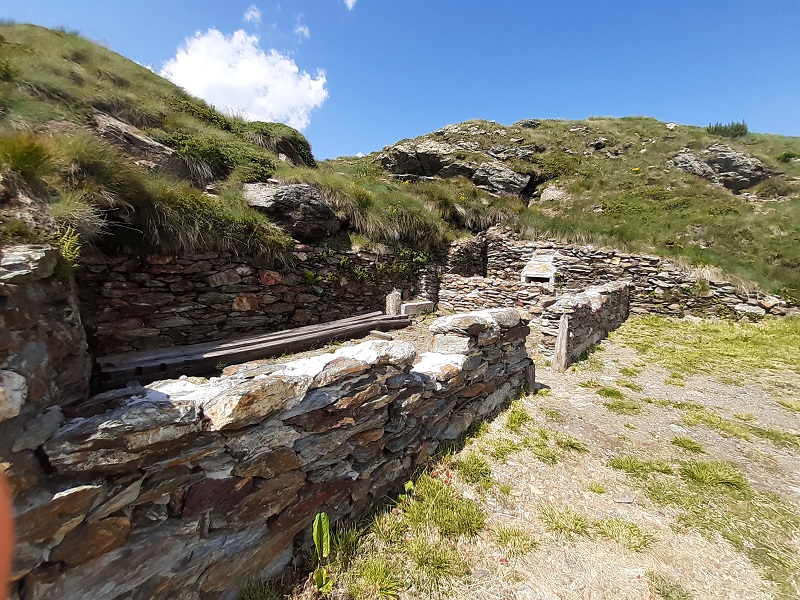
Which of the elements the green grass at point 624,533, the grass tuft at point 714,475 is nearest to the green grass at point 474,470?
the green grass at point 624,533

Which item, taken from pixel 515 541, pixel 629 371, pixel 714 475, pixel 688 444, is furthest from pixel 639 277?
pixel 515 541

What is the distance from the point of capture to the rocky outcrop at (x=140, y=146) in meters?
7.53

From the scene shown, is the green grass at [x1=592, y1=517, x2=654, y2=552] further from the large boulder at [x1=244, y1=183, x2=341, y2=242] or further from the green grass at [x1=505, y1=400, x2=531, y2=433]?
the large boulder at [x1=244, y1=183, x2=341, y2=242]

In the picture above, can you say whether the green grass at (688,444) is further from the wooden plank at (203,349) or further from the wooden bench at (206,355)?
the wooden plank at (203,349)

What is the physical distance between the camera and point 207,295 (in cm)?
672

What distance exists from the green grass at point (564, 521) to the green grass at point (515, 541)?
0.27 meters

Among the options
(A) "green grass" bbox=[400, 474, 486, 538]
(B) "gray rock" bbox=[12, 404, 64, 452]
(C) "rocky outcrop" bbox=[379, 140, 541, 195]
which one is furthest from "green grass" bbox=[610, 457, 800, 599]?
(C) "rocky outcrop" bbox=[379, 140, 541, 195]

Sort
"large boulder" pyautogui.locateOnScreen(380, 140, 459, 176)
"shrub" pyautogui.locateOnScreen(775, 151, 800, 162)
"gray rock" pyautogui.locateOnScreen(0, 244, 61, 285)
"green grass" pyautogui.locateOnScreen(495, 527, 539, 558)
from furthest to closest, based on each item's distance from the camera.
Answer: "large boulder" pyautogui.locateOnScreen(380, 140, 459, 176)
"shrub" pyautogui.locateOnScreen(775, 151, 800, 162)
"green grass" pyautogui.locateOnScreen(495, 527, 539, 558)
"gray rock" pyautogui.locateOnScreen(0, 244, 61, 285)

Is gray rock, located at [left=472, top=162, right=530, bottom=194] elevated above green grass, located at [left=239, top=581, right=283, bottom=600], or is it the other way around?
gray rock, located at [left=472, top=162, right=530, bottom=194]

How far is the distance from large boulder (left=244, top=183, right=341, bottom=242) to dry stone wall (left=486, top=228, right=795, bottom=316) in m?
9.04

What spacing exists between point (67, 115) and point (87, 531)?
9.38 m

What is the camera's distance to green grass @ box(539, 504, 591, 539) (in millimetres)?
2908

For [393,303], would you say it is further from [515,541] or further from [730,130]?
→ [730,130]

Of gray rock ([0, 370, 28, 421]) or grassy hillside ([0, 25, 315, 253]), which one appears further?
grassy hillside ([0, 25, 315, 253])
